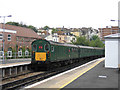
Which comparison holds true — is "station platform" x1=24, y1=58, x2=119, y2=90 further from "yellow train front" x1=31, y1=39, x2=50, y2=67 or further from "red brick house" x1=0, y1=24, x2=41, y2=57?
"red brick house" x1=0, y1=24, x2=41, y2=57

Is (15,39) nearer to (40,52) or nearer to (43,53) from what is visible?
(40,52)

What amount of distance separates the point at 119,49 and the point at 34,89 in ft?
35.9

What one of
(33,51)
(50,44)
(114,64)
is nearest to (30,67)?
(33,51)

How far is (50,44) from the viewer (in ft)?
62.3

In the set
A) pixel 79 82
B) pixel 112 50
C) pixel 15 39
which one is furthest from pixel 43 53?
pixel 15 39

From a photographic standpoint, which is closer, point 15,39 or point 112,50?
point 112,50

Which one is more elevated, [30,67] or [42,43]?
[42,43]

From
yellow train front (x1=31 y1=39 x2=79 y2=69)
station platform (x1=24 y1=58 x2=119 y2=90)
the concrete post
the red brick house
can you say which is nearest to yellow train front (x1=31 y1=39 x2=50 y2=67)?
yellow train front (x1=31 y1=39 x2=79 y2=69)

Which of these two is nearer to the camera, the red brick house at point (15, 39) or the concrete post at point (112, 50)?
the concrete post at point (112, 50)

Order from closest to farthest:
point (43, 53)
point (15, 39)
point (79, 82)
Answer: point (79, 82) < point (43, 53) < point (15, 39)

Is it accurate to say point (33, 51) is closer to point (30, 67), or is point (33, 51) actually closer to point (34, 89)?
point (30, 67)

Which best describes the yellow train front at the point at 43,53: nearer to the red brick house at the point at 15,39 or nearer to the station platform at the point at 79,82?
the station platform at the point at 79,82

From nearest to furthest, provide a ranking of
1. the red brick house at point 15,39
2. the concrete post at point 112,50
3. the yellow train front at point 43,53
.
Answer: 1. the concrete post at point 112,50
2. the yellow train front at point 43,53
3. the red brick house at point 15,39

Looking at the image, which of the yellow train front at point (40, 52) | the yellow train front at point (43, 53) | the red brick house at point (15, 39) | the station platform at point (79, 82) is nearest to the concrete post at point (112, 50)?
the station platform at point (79, 82)
